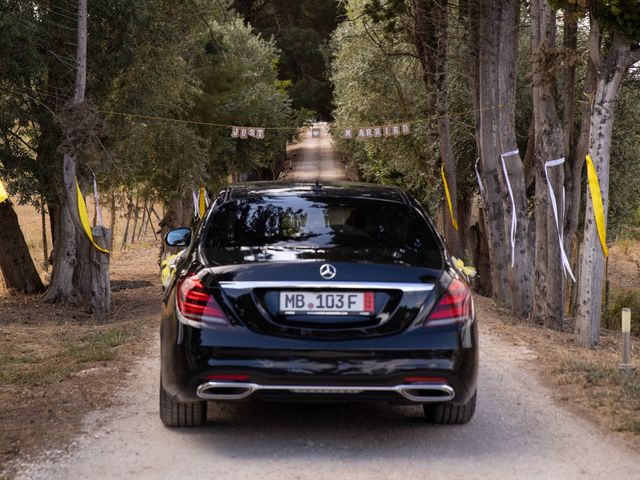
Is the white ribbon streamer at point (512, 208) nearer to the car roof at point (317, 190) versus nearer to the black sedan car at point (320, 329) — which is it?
the car roof at point (317, 190)

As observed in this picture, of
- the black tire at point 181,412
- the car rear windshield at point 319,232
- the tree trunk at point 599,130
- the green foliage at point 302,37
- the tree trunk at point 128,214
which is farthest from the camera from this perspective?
the green foliage at point 302,37

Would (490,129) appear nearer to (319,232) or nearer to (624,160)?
(624,160)

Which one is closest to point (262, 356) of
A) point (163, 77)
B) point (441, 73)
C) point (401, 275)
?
point (401, 275)

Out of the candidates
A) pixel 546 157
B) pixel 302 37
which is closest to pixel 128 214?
pixel 546 157

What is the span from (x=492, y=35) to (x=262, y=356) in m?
14.3

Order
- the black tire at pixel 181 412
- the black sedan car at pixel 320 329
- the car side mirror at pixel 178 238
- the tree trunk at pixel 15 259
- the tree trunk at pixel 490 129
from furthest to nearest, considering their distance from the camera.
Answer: the tree trunk at pixel 15 259
the tree trunk at pixel 490 129
the car side mirror at pixel 178 238
the black tire at pixel 181 412
the black sedan car at pixel 320 329

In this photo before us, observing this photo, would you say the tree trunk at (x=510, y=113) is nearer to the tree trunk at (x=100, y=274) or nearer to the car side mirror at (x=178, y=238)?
the tree trunk at (x=100, y=274)

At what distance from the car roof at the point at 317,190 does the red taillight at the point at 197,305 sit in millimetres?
1141

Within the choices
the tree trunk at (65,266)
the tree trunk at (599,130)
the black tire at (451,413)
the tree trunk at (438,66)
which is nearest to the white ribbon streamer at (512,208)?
the tree trunk at (438,66)

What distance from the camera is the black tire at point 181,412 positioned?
20.7 feet

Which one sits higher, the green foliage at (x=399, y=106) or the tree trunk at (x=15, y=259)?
the green foliage at (x=399, y=106)

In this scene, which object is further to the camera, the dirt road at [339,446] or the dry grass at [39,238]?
the dry grass at [39,238]

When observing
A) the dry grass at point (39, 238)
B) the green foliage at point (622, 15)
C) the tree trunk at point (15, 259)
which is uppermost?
the green foliage at point (622, 15)

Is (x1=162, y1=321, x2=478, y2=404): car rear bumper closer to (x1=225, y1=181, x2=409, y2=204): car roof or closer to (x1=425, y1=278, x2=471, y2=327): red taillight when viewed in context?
(x1=425, y1=278, x2=471, y2=327): red taillight
